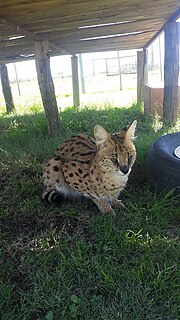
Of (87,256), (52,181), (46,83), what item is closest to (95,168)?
(52,181)

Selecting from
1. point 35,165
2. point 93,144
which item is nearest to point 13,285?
point 93,144

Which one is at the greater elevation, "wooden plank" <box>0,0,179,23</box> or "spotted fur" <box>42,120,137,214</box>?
"wooden plank" <box>0,0,179,23</box>

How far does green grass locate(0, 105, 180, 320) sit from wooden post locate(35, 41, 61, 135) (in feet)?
6.34

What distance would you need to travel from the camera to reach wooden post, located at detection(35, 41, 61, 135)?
5.04m

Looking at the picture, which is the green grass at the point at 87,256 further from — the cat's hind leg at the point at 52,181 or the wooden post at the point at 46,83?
the wooden post at the point at 46,83

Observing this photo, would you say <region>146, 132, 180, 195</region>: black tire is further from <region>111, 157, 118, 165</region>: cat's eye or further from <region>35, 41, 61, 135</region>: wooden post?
<region>35, 41, 61, 135</region>: wooden post

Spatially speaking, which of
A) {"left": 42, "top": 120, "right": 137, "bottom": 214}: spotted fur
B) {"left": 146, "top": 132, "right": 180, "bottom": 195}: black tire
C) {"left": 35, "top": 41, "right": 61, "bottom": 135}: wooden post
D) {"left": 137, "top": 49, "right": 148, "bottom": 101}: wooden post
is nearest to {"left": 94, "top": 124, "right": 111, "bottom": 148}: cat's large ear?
{"left": 42, "top": 120, "right": 137, "bottom": 214}: spotted fur

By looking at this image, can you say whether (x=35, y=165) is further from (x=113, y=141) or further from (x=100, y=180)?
(x=113, y=141)

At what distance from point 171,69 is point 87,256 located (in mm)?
3689

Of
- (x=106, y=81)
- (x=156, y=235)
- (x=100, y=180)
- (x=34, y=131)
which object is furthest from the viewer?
(x=106, y=81)

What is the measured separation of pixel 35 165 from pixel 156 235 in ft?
6.00

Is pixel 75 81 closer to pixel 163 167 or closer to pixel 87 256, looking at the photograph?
pixel 163 167

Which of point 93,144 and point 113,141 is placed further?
point 93,144

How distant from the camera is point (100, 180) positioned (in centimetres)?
264
